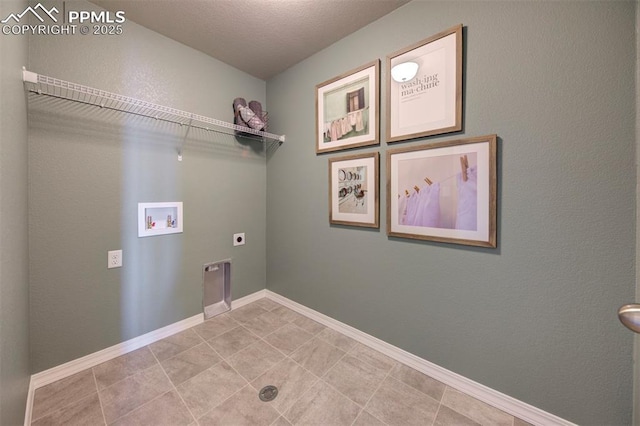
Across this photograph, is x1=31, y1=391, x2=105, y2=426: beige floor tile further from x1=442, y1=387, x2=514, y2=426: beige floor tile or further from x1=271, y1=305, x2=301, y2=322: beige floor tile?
x1=442, y1=387, x2=514, y2=426: beige floor tile

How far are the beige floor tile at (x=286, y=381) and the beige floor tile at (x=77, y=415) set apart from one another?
83 centimetres

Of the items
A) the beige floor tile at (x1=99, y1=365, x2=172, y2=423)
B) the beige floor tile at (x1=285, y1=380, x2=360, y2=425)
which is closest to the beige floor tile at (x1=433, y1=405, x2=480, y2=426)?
the beige floor tile at (x1=285, y1=380, x2=360, y2=425)

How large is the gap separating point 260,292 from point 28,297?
69.0 inches

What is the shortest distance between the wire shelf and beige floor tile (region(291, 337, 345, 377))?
2.01 metres

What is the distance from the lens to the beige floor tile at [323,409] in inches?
49.2

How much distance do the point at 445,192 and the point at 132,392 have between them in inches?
91.5

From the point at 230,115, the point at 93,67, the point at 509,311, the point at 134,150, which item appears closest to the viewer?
the point at 509,311

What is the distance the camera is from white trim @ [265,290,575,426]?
1232mm

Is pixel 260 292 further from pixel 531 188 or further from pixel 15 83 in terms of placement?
pixel 531 188

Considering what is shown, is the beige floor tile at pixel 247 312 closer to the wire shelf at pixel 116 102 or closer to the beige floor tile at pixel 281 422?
the beige floor tile at pixel 281 422

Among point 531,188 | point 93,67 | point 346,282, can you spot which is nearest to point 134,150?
point 93,67

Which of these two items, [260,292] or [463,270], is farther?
[260,292]

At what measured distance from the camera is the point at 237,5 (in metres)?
1.62

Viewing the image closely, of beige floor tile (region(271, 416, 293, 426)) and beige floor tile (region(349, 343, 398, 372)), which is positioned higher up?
beige floor tile (region(349, 343, 398, 372))
